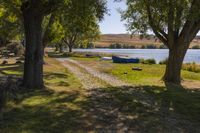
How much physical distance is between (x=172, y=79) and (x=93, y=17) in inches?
308

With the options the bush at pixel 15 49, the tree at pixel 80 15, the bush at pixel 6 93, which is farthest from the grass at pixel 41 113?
the bush at pixel 15 49

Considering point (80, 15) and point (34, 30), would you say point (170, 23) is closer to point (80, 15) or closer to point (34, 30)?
point (80, 15)

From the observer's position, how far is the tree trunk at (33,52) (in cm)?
1736

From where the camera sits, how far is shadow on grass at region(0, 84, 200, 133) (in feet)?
32.8


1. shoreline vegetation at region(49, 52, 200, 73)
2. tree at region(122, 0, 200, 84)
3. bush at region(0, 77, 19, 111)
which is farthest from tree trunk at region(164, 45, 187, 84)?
shoreline vegetation at region(49, 52, 200, 73)

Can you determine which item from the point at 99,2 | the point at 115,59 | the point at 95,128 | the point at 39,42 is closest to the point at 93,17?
the point at 99,2

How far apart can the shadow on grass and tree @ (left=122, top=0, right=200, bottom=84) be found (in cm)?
701

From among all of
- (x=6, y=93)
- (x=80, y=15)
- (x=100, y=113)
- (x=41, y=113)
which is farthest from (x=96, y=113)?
(x=80, y=15)

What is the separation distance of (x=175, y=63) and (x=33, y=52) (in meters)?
10.5

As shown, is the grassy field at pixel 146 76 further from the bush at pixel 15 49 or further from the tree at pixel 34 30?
the bush at pixel 15 49

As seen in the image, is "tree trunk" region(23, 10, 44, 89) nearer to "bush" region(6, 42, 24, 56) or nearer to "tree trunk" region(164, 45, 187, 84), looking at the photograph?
"tree trunk" region(164, 45, 187, 84)

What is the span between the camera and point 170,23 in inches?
889

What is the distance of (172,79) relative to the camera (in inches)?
960

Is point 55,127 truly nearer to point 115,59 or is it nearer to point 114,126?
point 114,126
